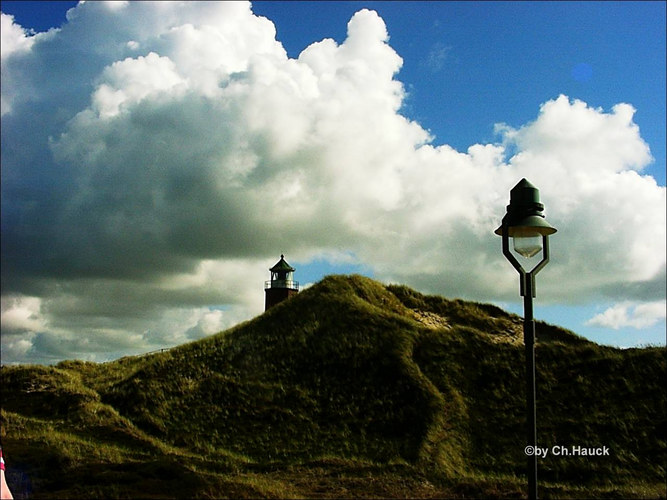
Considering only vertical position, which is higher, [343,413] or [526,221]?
[526,221]

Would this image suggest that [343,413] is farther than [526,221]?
Yes

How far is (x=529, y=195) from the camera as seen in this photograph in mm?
9195

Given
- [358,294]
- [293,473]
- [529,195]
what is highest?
[358,294]

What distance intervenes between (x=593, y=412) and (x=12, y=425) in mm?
20919

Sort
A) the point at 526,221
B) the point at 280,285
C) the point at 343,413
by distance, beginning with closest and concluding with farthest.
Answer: the point at 526,221 < the point at 343,413 < the point at 280,285

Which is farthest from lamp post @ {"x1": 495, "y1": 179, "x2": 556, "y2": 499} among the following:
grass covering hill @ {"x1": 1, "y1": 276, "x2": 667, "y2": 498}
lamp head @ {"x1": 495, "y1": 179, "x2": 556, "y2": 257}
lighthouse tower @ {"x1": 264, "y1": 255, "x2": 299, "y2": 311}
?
lighthouse tower @ {"x1": 264, "y1": 255, "x2": 299, "y2": 311}

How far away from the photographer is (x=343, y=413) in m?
23.0

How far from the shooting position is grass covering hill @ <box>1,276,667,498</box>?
16.2 metres

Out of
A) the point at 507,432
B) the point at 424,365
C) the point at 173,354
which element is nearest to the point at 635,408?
the point at 507,432

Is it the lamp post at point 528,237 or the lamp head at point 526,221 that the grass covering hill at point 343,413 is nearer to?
the lamp post at point 528,237

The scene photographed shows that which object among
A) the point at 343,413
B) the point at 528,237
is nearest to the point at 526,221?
the point at 528,237

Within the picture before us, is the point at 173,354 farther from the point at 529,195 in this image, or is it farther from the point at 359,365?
the point at 529,195

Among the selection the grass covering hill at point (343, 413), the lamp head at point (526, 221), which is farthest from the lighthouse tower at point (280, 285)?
the lamp head at point (526, 221)

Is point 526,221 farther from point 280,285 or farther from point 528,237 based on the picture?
point 280,285
